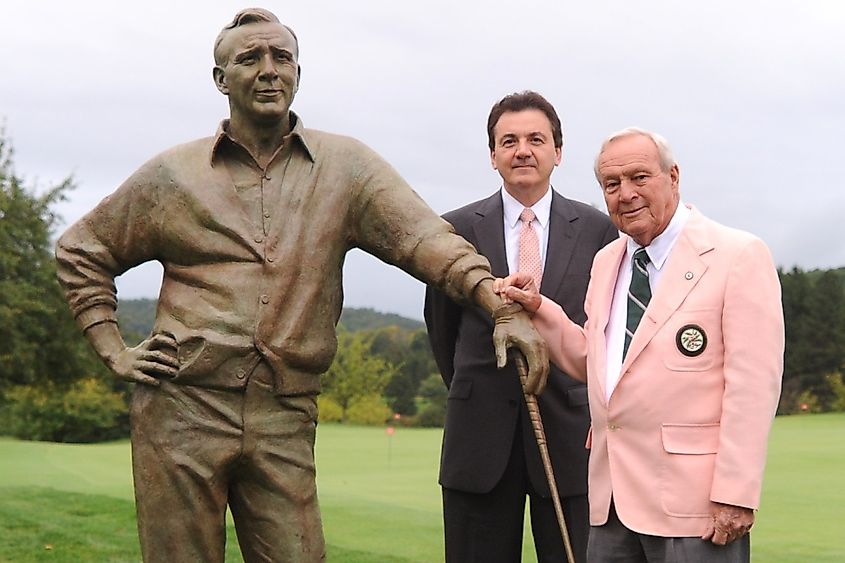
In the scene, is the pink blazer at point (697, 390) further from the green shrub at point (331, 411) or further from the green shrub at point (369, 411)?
the green shrub at point (331, 411)

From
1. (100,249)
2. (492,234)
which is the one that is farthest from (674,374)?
(100,249)

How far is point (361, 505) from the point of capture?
11.7 meters

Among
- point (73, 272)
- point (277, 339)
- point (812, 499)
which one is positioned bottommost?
point (812, 499)

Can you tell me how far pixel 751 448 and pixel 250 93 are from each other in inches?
71.7

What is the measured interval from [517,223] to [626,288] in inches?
35.1

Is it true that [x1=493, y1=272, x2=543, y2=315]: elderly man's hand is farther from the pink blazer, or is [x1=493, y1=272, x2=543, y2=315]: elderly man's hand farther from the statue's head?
the statue's head

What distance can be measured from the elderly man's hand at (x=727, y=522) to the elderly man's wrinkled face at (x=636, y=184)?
0.85m

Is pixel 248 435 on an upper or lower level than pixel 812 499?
upper

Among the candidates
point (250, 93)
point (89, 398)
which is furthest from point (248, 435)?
point (89, 398)

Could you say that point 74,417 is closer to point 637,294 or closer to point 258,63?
point 258,63

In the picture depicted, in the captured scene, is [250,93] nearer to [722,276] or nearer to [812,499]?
[722,276]

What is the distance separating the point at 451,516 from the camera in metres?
4.46

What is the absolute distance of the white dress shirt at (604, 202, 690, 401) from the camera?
358cm

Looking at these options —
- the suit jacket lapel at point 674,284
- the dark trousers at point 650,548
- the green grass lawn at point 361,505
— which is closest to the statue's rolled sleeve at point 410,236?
the suit jacket lapel at point 674,284
